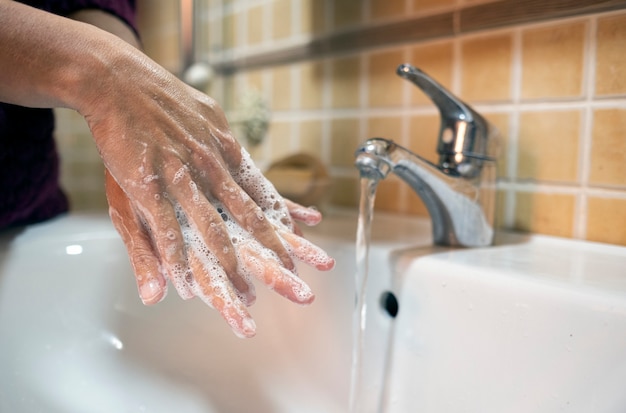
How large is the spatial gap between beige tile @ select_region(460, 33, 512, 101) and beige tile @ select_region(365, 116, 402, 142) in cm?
9

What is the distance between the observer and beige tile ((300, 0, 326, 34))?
72cm

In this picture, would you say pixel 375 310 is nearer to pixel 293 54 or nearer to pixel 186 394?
pixel 186 394

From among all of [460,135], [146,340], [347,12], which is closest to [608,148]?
[460,135]

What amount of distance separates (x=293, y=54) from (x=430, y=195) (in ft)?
1.23

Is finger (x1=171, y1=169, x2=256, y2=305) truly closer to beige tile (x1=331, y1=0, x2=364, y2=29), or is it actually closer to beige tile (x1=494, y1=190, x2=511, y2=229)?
beige tile (x1=494, y1=190, x2=511, y2=229)

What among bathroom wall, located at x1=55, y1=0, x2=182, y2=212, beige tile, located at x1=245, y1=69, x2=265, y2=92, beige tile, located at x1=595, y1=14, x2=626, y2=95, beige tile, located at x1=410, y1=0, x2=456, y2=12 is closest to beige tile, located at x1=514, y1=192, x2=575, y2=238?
beige tile, located at x1=595, y1=14, x2=626, y2=95

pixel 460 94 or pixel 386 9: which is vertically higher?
pixel 386 9

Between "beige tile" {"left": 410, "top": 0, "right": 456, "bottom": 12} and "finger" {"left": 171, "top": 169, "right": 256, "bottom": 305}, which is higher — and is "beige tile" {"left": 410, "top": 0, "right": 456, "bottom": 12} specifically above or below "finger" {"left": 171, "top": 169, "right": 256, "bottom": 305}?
above

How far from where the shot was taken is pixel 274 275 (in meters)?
0.34

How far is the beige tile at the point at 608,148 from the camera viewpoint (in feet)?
1.55

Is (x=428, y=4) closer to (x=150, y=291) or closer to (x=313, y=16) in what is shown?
(x=313, y=16)

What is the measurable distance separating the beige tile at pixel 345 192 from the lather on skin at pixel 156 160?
1.14 ft

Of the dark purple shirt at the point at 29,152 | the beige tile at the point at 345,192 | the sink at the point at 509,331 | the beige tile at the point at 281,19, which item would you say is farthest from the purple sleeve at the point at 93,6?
the sink at the point at 509,331

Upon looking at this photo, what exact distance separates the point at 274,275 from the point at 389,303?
0.54 ft
